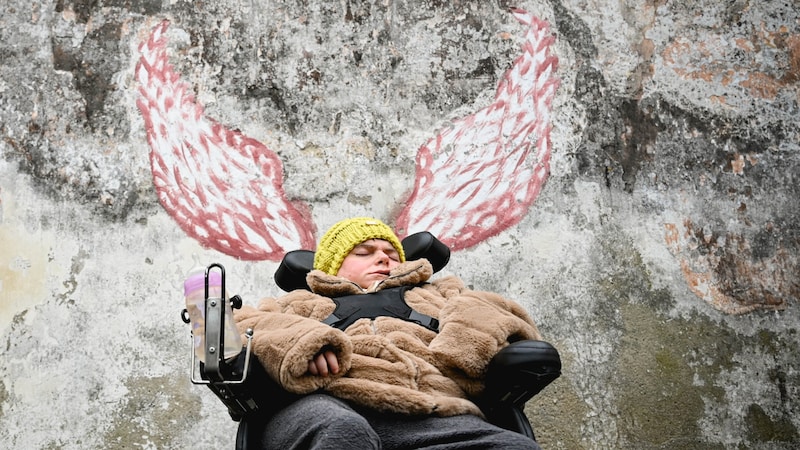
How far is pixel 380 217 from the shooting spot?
345cm

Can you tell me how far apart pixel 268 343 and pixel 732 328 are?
6.80 ft

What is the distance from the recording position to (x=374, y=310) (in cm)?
246

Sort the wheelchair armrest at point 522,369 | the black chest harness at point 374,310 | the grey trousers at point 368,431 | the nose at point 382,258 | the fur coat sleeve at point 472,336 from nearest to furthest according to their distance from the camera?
1. the grey trousers at point 368,431
2. the wheelchair armrest at point 522,369
3. the fur coat sleeve at point 472,336
4. the black chest harness at point 374,310
5. the nose at point 382,258

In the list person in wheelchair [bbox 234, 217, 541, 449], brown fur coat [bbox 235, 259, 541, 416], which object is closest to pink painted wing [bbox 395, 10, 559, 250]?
person in wheelchair [bbox 234, 217, 541, 449]

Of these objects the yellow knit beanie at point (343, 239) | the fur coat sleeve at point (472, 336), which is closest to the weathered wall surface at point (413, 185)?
the yellow knit beanie at point (343, 239)

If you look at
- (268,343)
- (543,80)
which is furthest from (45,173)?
(543,80)

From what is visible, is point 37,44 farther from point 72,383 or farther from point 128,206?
point 72,383

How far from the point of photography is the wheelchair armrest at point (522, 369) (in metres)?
2.03

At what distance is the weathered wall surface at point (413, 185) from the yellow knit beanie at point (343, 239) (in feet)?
2.05

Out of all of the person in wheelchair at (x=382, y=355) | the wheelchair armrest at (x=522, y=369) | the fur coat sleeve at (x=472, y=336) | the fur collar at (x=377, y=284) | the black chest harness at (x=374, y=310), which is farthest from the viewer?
the fur collar at (x=377, y=284)

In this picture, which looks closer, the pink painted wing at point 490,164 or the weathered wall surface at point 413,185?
the weathered wall surface at point 413,185

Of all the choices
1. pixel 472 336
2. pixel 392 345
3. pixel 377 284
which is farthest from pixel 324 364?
pixel 377 284

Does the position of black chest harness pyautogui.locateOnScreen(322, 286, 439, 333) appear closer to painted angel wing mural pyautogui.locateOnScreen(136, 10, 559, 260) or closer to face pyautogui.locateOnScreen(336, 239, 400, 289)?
face pyautogui.locateOnScreen(336, 239, 400, 289)

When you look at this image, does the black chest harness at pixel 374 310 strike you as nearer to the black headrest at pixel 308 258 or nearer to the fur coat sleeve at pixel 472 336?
the fur coat sleeve at pixel 472 336
